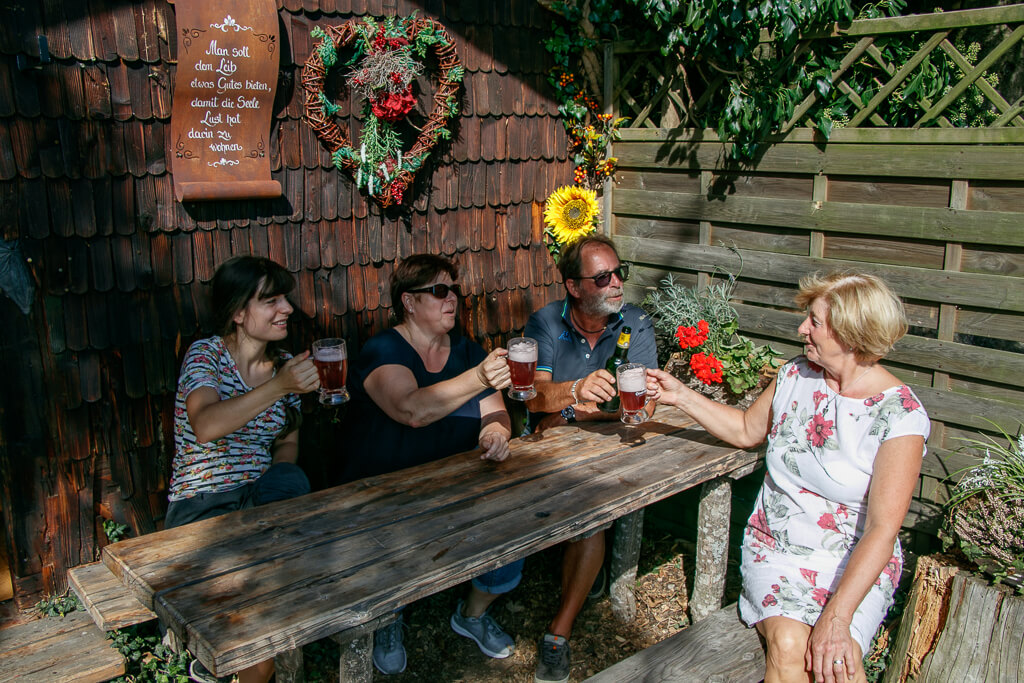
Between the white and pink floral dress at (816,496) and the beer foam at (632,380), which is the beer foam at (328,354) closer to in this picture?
the beer foam at (632,380)

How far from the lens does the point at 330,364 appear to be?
250 cm

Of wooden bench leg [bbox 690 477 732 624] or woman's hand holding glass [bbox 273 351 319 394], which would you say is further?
wooden bench leg [bbox 690 477 732 624]

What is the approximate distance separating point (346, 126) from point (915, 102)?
8.79 feet

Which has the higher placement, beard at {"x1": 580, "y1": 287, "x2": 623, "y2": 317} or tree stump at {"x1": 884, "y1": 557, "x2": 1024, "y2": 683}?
beard at {"x1": 580, "y1": 287, "x2": 623, "y2": 317}

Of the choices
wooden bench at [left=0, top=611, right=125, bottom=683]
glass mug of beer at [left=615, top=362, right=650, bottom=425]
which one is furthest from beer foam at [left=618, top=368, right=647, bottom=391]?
wooden bench at [left=0, top=611, right=125, bottom=683]

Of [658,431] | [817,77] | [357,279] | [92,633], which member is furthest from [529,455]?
[817,77]

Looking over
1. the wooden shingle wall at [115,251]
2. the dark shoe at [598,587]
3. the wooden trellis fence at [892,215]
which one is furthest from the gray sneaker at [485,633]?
the wooden trellis fence at [892,215]

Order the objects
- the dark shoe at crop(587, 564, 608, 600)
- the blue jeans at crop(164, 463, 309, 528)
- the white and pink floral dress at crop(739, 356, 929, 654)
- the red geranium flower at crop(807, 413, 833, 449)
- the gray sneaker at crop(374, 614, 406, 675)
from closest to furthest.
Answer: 1. the white and pink floral dress at crop(739, 356, 929, 654)
2. the red geranium flower at crop(807, 413, 833, 449)
3. the blue jeans at crop(164, 463, 309, 528)
4. the gray sneaker at crop(374, 614, 406, 675)
5. the dark shoe at crop(587, 564, 608, 600)

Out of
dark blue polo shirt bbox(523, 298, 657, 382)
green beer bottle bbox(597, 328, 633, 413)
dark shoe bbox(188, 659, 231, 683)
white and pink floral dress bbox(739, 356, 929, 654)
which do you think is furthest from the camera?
dark blue polo shirt bbox(523, 298, 657, 382)

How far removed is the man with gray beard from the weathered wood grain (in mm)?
1507

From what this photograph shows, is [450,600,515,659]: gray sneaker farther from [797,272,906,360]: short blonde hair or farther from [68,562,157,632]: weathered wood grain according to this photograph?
[797,272,906,360]: short blonde hair

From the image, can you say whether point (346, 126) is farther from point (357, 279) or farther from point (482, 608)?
point (482, 608)

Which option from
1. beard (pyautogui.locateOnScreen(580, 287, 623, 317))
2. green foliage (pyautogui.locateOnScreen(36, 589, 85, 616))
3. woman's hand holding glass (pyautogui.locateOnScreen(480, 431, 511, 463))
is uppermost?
beard (pyautogui.locateOnScreen(580, 287, 623, 317))

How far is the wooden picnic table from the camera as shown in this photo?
1843 mm
